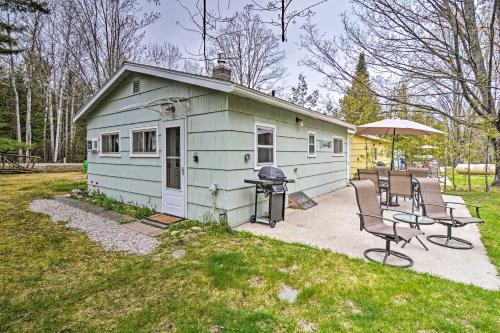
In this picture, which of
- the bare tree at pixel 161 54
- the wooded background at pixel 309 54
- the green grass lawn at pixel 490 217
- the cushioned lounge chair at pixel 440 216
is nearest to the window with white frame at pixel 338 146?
the wooded background at pixel 309 54

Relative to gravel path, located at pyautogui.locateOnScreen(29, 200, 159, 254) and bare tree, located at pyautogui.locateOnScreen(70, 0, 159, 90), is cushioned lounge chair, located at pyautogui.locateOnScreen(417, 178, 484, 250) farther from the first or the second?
bare tree, located at pyautogui.locateOnScreen(70, 0, 159, 90)

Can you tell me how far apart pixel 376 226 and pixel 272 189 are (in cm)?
195

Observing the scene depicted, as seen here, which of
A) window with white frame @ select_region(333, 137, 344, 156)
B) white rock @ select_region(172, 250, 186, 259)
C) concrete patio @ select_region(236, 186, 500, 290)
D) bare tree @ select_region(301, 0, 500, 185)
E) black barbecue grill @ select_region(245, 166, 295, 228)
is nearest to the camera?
concrete patio @ select_region(236, 186, 500, 290)

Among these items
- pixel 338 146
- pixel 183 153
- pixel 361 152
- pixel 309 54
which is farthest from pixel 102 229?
pixel 361 152

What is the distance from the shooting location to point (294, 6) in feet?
9.26

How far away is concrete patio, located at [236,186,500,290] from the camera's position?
3.27 meters

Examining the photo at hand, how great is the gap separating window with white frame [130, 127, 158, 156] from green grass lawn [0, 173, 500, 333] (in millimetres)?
2875

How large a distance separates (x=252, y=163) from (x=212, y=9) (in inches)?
127

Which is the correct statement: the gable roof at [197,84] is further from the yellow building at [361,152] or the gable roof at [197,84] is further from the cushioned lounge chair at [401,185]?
the yellow building at [361,152]

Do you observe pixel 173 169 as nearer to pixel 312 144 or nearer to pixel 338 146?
pixel 312 144

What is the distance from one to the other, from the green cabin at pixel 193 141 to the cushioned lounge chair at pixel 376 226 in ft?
7.43

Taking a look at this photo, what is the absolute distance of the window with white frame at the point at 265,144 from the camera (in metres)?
5.83

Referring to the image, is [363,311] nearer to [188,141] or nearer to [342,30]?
[188,141]

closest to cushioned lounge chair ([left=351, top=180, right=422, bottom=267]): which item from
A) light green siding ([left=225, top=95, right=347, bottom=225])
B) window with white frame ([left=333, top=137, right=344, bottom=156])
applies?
light green siding ([left=225, top=95, right=347, bottom=225])
